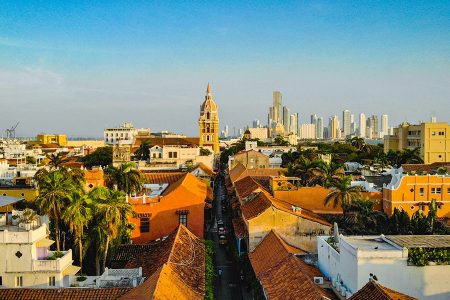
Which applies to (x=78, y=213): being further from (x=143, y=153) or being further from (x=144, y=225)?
(x=143, y=153)

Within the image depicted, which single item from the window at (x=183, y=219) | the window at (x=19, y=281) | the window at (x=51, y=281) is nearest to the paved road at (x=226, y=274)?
the window at (x=183, y=219)

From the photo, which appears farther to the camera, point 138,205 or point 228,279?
point 138,205

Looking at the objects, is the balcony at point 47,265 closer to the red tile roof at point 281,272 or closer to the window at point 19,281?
the window at point 19,281

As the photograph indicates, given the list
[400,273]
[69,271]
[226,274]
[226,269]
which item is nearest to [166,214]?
[226,269]

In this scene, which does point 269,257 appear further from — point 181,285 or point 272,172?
point 272,172

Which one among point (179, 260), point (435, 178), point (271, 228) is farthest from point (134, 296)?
point (435, 178)

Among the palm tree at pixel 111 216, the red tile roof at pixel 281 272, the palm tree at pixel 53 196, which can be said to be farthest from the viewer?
the palm tree at pixel 111 216
